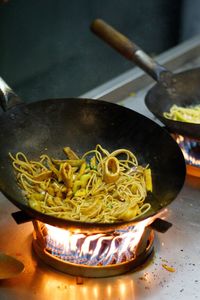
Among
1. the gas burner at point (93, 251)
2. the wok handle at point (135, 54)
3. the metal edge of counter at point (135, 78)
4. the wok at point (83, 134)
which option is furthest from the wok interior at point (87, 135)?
the metal edge of counter at point (135, 78)

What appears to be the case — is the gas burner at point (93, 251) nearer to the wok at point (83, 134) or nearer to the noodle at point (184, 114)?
the wok at point (83, 134)

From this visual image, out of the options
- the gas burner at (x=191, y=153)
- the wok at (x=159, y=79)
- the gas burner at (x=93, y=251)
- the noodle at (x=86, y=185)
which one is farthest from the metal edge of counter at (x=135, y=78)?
the gas burner at (x=93, y=251)

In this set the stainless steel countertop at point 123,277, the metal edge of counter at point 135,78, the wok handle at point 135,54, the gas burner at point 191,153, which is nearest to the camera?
the stainless steel countertop at point 123,277

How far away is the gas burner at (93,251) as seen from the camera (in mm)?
1533

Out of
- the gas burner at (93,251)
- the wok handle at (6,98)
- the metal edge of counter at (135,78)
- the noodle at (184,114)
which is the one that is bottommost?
the metal edge of counter at (135,78)

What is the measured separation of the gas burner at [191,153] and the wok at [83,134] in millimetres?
236

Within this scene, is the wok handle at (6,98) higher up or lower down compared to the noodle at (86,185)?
higher up

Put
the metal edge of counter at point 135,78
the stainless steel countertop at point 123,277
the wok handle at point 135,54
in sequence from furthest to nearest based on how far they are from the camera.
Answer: the metal edge of counter at point 135,78, the wok handle at point 135,54, the stainless steel countertop at point 123,277

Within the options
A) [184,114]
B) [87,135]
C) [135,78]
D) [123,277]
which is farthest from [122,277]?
[135,78]

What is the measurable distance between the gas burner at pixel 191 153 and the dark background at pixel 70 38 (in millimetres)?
853

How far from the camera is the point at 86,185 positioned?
1.73m

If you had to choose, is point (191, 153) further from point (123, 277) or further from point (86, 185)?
point (123, 277)

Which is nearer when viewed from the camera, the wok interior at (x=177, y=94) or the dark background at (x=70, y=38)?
the wok interior at (x=177, y=94)

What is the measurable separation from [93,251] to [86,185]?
26cm
